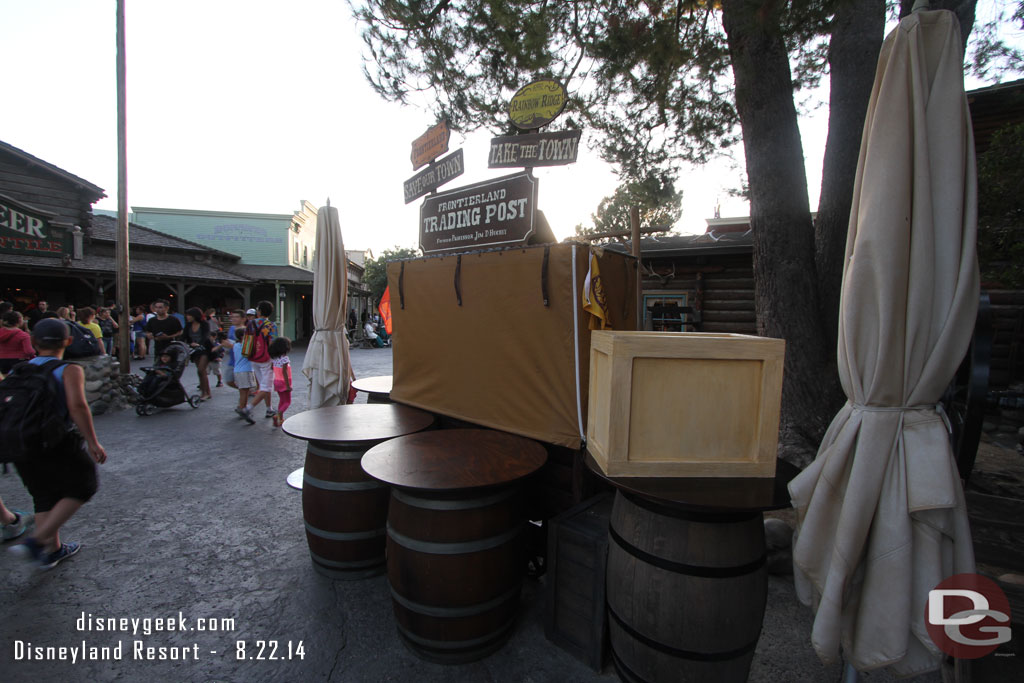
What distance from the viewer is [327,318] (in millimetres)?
5016

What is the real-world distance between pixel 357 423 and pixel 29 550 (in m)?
2.19

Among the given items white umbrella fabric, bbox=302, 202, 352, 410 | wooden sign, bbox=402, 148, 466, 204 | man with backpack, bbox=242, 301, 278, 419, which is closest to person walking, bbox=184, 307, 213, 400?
man with backpack, bbox=242, 301, 278, 419

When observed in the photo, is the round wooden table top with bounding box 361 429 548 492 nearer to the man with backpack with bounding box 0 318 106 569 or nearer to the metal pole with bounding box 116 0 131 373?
the man with backpack with bounding box 0 318 106 569

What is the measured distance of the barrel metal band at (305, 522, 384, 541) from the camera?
9.96 feet

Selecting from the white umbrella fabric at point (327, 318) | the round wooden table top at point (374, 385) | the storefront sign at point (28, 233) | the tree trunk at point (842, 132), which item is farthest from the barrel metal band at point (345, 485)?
the storefront sign at point (28, 233)

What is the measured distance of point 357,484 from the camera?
301 cm

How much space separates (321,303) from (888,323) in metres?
4.80

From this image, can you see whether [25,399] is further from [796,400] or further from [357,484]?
[796,400]

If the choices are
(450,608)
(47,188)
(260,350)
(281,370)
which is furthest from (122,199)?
(450,608)

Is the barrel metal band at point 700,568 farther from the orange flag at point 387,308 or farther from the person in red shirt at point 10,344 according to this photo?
the person in red shirt at point 10,344

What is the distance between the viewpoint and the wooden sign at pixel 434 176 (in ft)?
12.3

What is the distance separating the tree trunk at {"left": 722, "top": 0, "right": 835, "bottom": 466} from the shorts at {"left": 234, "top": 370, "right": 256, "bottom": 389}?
23.5ft

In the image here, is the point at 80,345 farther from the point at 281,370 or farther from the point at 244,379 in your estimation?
the point at 281,370

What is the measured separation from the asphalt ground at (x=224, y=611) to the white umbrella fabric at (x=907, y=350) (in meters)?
0.96
